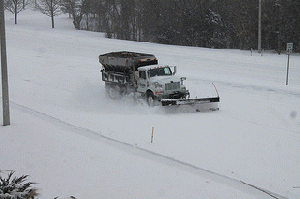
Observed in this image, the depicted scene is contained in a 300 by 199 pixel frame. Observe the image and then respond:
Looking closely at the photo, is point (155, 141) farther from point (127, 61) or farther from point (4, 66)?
point (4, 66)

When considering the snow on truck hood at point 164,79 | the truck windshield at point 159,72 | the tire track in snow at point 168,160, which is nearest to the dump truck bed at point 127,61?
the truck windshield at point 159,72

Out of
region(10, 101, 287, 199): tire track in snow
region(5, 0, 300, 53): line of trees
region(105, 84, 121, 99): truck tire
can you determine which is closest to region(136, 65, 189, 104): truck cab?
region(105, 84, 121, 99): truck tire

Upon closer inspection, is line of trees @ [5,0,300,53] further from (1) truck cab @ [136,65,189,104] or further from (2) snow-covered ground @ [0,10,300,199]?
(1) truck cab @ [136,65,189,104]

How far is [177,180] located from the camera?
10.7 m

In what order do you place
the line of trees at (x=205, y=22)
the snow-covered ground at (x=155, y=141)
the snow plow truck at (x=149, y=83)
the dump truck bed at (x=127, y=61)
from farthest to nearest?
the line of trees at (x=205, y=22) → the dump truck bed at (x=127, y=61) → the snow plow truck at (x=149, y=83) → the snow-covered ground at (x=155, y=141)

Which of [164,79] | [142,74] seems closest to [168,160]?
[164,79]

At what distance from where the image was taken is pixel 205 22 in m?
47.7

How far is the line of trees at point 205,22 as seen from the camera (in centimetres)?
3875

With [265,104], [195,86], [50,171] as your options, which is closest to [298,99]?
[265,104]

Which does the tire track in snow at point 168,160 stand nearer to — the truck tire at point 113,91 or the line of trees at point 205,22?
the truck tire at point 113,91

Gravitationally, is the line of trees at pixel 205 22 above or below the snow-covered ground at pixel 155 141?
above

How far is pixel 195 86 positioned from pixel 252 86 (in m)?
3.67

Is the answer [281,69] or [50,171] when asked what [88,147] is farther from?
[281,69]

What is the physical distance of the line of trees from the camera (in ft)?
127
